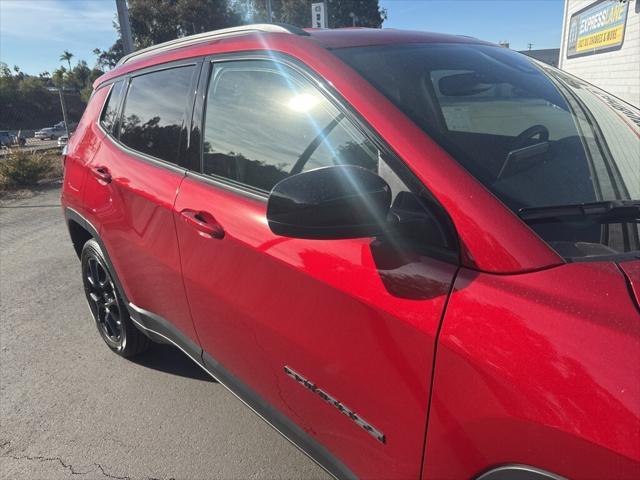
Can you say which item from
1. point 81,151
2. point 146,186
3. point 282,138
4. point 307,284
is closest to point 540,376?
point 307,284

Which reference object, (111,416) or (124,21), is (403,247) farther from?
(124,21)

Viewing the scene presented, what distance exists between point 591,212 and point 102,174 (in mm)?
2489

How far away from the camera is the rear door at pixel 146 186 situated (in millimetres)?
2270

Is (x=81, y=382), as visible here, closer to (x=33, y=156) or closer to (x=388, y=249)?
(x=388, y=249)

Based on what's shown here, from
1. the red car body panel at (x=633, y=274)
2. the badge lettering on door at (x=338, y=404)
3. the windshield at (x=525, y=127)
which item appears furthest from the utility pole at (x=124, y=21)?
the red car body panel at (x=633, y=274)

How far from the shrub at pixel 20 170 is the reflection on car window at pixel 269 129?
31.2 feet

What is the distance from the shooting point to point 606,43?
10.1 m

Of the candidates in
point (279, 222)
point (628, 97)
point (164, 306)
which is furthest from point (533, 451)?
point (628, 97)

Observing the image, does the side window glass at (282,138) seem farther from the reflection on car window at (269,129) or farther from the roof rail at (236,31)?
A: the roof rail at (236,31)

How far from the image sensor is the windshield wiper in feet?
4.31

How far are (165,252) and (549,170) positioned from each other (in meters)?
1.63

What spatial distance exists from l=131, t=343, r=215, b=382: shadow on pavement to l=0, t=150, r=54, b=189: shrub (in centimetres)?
833

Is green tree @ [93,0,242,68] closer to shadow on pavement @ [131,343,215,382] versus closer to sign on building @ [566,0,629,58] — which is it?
sign on building @ [566,0,629,58]

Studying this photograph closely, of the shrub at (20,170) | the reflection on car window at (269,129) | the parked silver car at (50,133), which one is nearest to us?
the reflection on car window at (269,129)
